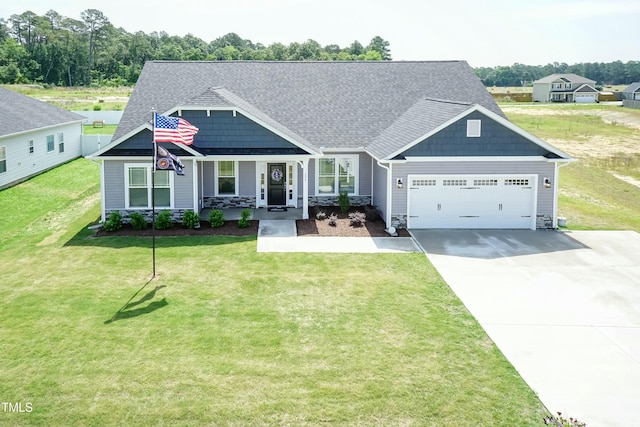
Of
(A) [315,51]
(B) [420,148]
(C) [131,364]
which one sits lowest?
(C) [131,364]

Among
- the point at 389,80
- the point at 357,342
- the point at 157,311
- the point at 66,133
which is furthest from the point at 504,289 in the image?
the point at 66,133

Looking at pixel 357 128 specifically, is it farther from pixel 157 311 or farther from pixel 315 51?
pixel 315 51

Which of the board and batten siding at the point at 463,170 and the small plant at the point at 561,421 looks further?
the board and batten siding at the point at 463,170

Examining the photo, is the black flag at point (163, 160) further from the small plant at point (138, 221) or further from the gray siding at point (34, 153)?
the gray siding at point (34, 153)

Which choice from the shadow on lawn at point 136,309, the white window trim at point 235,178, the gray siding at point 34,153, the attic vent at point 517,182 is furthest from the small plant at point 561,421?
the gray siding at point 34,153

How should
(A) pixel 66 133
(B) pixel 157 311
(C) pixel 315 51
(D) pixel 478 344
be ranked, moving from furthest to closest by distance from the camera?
1. (C) pixel 315 51
2. (A) pixel 66 133
3. (B) pixel 157 311
4. (D) pixel 478 344

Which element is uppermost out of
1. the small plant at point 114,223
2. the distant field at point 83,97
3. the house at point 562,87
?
the house at point 562,87
